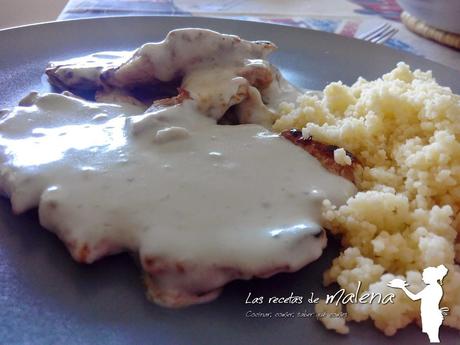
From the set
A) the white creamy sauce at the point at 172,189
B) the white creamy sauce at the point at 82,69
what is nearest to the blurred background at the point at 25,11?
the white creamy sauce at the point at 82,69

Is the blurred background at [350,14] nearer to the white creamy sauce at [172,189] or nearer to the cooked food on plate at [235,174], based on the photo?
the cooked food on plate at [235,174]

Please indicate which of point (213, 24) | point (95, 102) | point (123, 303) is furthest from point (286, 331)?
point (213, 24)

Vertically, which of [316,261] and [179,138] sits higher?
[179,138]

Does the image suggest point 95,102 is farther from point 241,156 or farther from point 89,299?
point 89,299

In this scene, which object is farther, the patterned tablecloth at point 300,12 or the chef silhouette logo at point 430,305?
the patterned tablecloth at point 300,12

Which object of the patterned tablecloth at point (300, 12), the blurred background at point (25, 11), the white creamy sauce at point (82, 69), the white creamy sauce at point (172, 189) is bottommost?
the blurred background at point (25, 11)

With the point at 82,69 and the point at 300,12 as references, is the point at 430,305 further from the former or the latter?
the point at 300,12

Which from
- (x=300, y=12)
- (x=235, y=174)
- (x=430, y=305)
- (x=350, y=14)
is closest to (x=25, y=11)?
(x=300, y=12)

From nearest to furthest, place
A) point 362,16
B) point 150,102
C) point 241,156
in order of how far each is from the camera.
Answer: point 241,156 < point 150,102 < point 362,16
